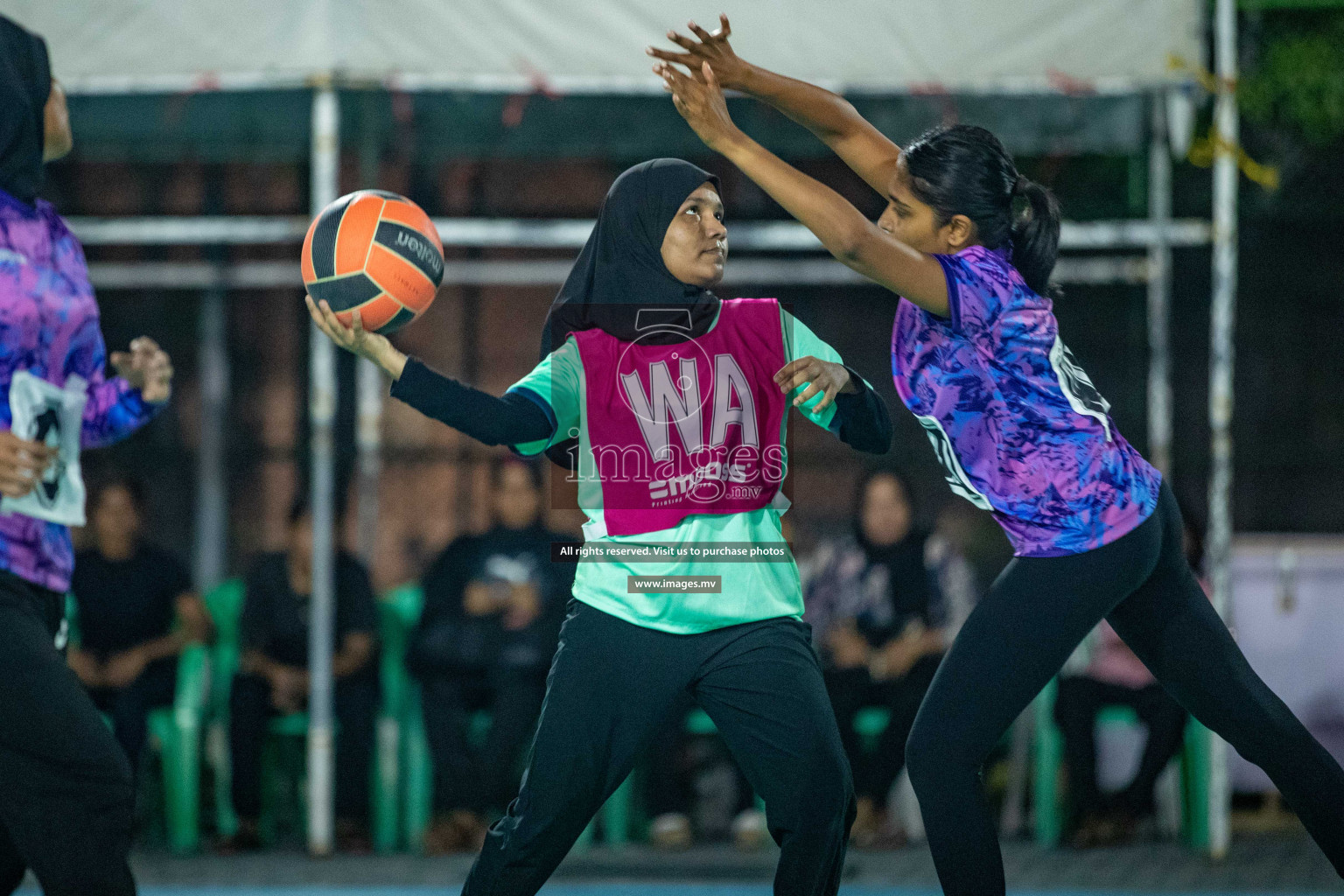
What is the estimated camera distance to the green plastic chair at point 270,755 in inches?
220

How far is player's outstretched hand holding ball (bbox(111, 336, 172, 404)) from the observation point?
3.30 m

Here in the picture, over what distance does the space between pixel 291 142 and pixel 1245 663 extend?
15.6 feet

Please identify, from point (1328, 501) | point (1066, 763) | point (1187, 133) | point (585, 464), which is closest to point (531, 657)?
point (1066, 763)

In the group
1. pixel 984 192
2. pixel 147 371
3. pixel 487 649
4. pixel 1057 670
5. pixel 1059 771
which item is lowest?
pixel 1059 771

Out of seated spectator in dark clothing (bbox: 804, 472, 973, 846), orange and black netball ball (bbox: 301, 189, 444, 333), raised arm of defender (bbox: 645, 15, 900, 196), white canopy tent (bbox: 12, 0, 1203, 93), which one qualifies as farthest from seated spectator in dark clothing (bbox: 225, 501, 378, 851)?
raised arm of defender (bbox: 645, 15, 900, 196)

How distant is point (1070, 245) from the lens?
6234 mm

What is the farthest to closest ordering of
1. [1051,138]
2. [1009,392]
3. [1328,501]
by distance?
1. [1328,501]
2. [1051,138]
3. [1009,392]

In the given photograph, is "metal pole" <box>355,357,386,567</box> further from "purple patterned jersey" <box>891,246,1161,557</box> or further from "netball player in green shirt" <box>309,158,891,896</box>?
"purple patterned jersey" <box>891,246,1161,557</box>

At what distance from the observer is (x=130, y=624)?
5637 mm

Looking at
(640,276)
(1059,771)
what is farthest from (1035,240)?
(1059,771)

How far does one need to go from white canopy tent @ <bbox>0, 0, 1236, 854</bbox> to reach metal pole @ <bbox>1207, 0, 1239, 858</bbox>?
1 cm

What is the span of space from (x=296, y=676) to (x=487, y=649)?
87 centimetres

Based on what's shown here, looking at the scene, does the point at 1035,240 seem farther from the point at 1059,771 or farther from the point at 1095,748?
the point at 1059,771

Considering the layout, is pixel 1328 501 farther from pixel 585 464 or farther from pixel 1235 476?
pixel 585 464
